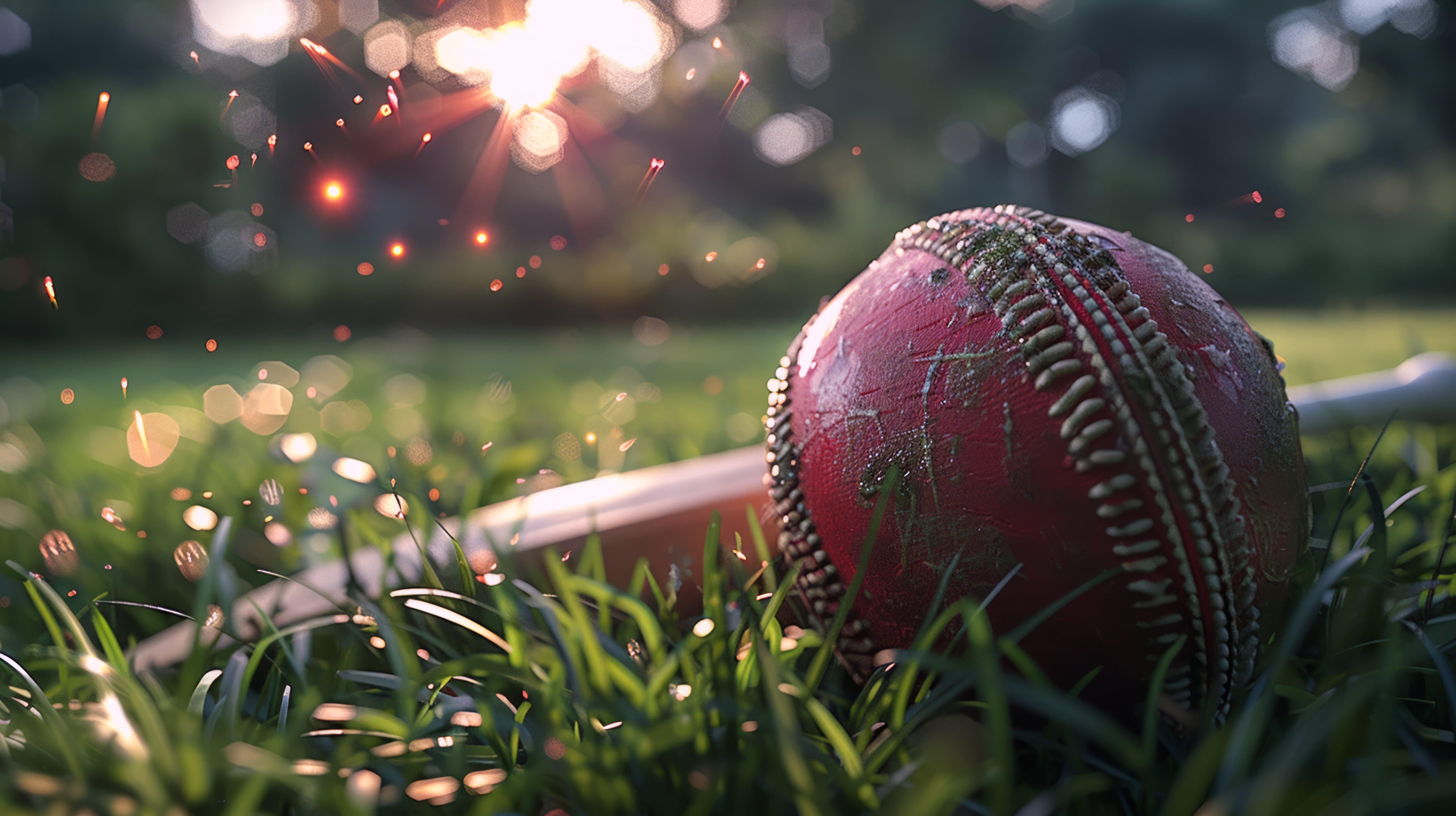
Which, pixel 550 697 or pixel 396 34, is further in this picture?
pixel 396 34

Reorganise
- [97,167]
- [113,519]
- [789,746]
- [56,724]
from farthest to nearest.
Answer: [97,167] < [113,519] < [56,724] < [789,746]

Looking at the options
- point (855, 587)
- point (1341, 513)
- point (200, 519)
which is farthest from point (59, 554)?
point (1341, 513)

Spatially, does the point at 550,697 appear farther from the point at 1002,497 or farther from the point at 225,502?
the point at 225,502

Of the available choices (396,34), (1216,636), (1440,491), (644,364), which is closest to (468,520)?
(1216,636)

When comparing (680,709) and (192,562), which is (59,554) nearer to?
(192,562)

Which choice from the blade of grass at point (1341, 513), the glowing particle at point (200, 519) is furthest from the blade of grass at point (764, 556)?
the glowing particle at point (200, 519)

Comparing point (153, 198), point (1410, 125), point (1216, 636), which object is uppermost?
point (153, 198)
